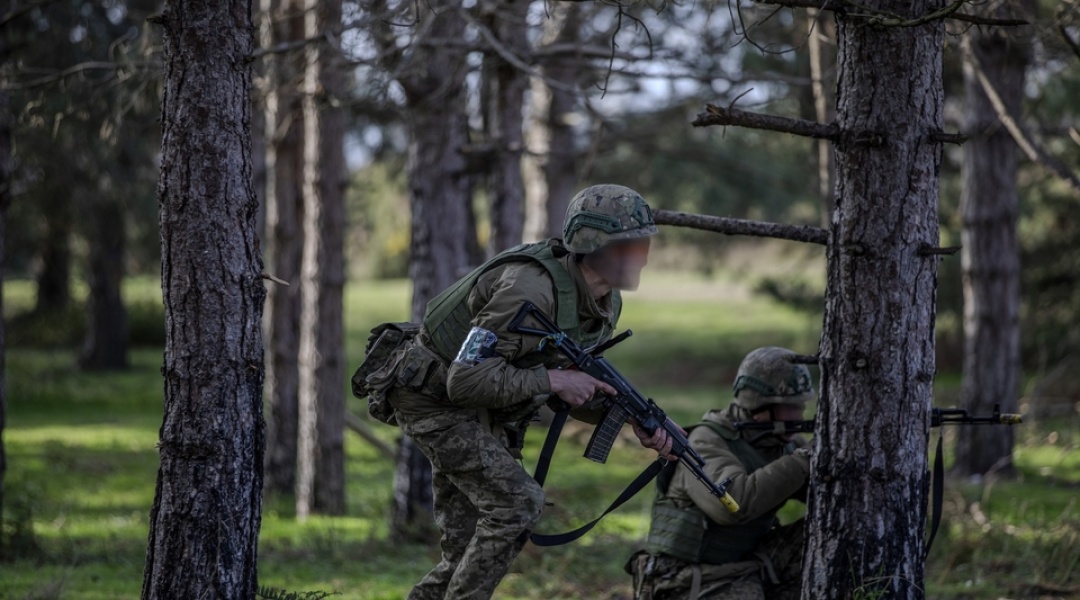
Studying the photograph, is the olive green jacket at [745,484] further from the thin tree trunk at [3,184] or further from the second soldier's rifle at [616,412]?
the thin tree trunk at [3,184]

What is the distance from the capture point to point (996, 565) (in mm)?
6754

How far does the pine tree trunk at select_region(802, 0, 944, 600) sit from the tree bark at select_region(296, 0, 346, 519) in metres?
6.20

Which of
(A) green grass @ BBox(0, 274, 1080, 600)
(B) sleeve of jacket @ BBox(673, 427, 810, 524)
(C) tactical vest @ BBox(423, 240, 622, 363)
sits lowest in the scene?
(A) green grass @ BBox(0, 274, 1080, 600)

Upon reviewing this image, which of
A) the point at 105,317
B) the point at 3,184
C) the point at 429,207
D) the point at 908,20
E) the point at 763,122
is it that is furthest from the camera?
the point at 105,317

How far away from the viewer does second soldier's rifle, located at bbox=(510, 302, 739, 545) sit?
423 centimetres

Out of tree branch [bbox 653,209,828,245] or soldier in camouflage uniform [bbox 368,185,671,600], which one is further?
tree branch [bbox 653,209,828,245]

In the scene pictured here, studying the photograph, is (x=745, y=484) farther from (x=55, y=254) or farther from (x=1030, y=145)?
(x=55, y=254)

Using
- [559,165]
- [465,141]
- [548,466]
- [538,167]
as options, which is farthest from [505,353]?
[559,165]

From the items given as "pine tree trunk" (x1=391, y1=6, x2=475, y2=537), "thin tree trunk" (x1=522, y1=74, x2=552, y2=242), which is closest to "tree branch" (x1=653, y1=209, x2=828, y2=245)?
"pine tree trunk" (x1=391, y1=6, x2=475, y2=537)

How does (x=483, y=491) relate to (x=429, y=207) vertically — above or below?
below

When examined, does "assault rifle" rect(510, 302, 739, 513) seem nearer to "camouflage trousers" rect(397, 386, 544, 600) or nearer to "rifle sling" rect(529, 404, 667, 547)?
"rifle sling" rect(529, 404, 667, 547)

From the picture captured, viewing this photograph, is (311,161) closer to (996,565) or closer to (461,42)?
(461,42)

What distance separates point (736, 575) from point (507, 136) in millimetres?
5376

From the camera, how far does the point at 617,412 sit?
4.44 metres
